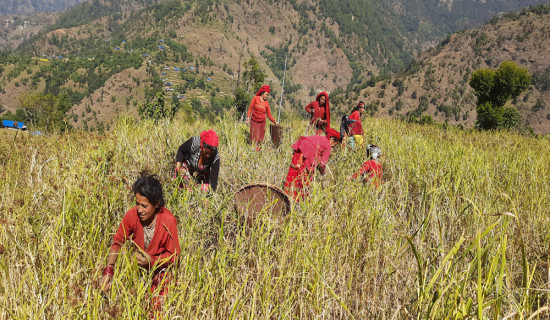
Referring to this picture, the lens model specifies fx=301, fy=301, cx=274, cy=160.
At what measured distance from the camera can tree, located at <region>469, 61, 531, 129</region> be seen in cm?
2234

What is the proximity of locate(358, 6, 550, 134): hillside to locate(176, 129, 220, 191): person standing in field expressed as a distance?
3181 inches

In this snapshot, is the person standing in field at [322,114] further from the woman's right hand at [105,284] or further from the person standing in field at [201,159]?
the woman's right hand at [105,284]

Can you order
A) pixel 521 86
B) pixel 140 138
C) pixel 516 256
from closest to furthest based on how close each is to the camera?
pixel 516 256 → pixel 140 138 → pixel 521 86

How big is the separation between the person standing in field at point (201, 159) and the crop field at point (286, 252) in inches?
9.2

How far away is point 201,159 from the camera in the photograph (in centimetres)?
329

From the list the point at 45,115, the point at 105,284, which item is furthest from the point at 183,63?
the point at 105,284

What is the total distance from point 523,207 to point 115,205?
135 inches

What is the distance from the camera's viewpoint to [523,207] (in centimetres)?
265

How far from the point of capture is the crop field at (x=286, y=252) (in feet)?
4.28

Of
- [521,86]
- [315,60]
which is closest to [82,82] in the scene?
[315,60]

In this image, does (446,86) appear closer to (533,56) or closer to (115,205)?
(533,56)

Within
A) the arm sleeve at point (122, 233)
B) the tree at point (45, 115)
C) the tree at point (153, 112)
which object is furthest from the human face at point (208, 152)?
the tree at point (153, 112)

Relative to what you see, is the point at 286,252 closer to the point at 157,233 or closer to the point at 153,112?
the point at 157,233

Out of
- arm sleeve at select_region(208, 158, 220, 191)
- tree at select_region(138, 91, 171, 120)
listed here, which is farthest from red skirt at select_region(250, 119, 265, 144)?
arm sleeve at select_region(208, 158, 220, 191)
